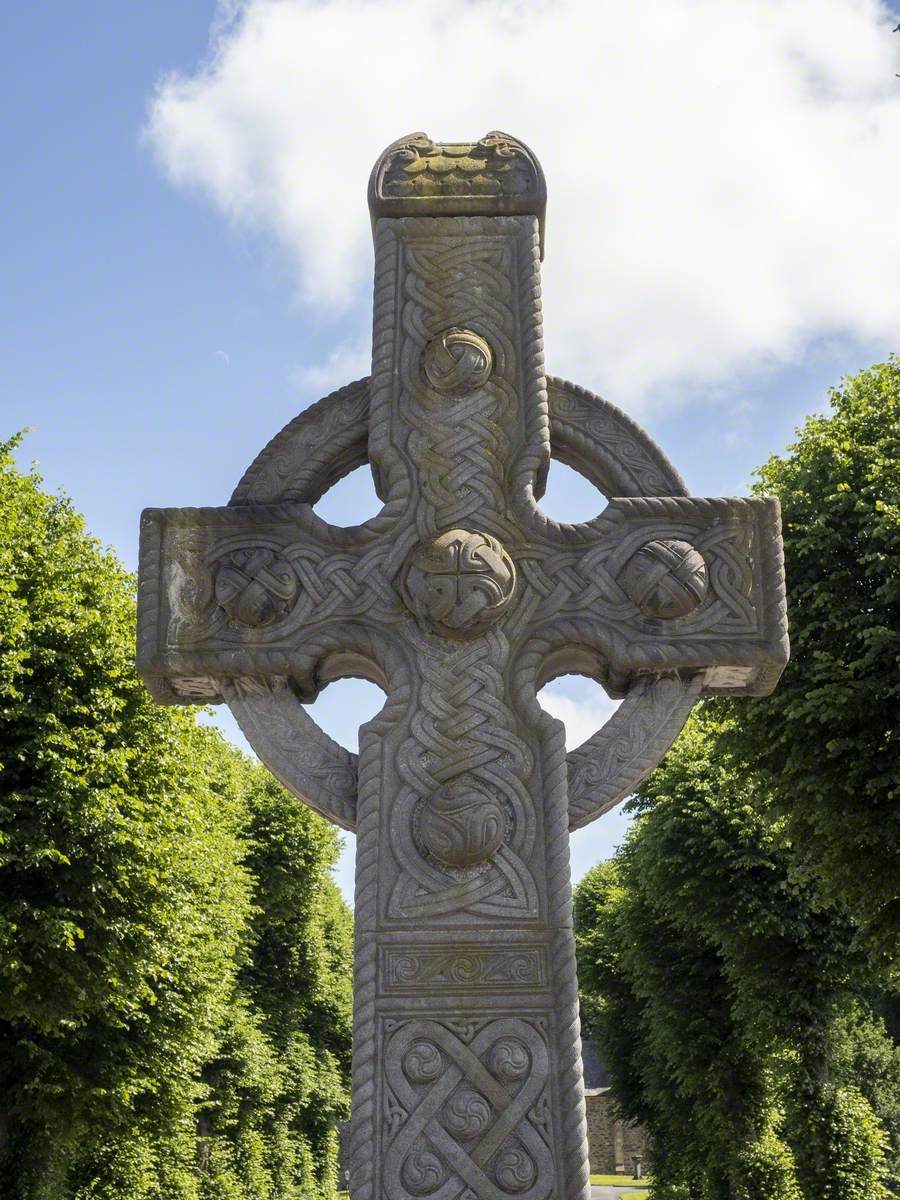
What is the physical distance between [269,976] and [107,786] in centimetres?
2572

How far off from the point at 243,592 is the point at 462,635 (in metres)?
0.94

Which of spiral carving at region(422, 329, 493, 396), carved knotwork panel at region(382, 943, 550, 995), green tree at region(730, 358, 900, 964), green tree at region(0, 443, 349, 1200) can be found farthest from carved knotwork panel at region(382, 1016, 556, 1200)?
green tree at region(730, 358, 900, 964)

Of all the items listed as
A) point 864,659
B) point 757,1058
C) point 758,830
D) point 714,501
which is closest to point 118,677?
point 864,659

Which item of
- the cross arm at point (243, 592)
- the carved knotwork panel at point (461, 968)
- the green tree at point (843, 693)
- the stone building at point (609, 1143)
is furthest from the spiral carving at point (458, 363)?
the stone building at point (609, 1143)

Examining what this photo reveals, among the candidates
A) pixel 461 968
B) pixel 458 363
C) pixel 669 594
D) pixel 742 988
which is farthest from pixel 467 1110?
pixel 742 988

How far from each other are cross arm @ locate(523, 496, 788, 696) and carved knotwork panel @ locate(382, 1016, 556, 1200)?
151cm

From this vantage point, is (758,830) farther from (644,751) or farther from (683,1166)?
(644,751)

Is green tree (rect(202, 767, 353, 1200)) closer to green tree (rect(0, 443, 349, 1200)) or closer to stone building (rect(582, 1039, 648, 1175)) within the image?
green tree (rect(0, 443, 349, 1200))

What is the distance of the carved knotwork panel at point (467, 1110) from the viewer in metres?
4.00

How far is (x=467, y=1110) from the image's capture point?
13.4 feet

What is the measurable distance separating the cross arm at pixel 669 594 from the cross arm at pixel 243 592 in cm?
75

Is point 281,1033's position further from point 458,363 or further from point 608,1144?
point 608,1144

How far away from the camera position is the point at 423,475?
5055 millimetres

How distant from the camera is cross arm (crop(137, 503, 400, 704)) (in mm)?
4828
